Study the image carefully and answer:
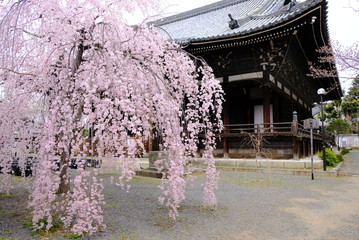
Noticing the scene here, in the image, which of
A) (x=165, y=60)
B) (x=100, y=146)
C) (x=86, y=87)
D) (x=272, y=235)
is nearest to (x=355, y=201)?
(x=272, y=235)

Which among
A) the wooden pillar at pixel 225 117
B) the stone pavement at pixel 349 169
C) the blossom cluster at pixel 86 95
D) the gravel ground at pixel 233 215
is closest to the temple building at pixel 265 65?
the wooden pillar at pixel 225 117

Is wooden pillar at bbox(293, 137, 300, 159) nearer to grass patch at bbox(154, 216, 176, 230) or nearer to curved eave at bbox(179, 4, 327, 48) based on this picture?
curved eave at bbox(179, 4, 327, 48)

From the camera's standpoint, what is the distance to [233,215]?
4957 mm

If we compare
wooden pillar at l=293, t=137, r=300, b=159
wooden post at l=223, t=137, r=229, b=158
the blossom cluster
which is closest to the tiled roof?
wooden post at l=223, t=137, r=229, b=158

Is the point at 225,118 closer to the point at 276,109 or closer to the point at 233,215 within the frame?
the point at 276,109

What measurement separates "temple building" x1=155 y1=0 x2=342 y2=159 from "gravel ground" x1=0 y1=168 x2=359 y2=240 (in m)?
4.04

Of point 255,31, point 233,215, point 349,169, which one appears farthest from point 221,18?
point 233,215

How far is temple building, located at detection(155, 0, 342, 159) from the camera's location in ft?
36.4

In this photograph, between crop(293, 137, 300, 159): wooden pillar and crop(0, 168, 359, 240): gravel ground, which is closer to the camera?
crop(0, 168, 359, 240): gravel ground

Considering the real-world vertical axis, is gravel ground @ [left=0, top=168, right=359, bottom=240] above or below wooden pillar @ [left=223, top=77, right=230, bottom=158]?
below

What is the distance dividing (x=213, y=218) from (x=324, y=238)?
5.83ft

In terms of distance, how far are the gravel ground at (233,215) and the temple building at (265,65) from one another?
159 inches

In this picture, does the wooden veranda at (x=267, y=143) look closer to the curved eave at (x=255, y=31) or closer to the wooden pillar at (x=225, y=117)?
the wooden pillar at (x=225, y=117)

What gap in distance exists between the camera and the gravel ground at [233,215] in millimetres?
3994
